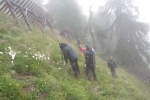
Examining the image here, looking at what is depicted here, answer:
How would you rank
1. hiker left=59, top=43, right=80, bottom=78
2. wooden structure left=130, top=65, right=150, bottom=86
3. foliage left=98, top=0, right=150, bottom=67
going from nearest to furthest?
hiker left=59, top=43, right=80, bottom=78
wooden structure left=130, top=65, right=150, bottom=86
foliage left=98, top=0, right=150, bottom=67

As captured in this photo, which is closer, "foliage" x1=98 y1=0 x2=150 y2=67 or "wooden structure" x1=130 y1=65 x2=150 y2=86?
"wooden structure" x1=130 y1=65 x2=150 y2=86

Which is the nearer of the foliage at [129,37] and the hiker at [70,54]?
the hiker at [70,54]

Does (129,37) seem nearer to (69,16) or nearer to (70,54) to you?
(69,16)

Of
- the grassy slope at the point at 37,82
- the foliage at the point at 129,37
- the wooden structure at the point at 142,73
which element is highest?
the foliage at the point at 129,37

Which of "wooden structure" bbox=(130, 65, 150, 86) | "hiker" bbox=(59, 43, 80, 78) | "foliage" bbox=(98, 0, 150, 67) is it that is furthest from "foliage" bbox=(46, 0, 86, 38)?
"hiker" bbox=(59, 43, 80, 78)

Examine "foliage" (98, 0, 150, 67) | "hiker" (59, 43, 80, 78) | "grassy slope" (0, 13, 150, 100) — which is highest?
"foliage" (98, 0, 150, 67)

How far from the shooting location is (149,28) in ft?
78.0

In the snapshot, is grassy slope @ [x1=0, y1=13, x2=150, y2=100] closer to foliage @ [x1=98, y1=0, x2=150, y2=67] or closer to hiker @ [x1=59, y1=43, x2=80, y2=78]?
hiker @ [x1=59, y1=43, x2=80, y2=78]

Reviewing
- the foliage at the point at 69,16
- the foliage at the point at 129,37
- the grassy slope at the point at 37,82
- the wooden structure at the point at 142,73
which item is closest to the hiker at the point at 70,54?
the grassy slope at the point at 37,82

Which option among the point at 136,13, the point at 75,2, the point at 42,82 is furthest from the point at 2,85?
the point at 75,2

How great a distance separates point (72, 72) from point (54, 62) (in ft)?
3.27

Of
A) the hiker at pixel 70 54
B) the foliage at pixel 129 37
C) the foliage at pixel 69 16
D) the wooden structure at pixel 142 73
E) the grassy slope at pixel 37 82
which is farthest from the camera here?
the foliage at pixel 69 16

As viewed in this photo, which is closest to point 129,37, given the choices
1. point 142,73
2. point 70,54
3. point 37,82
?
point 142,73

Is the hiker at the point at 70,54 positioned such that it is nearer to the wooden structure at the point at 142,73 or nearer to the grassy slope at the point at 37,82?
the grassy slope at the point at 37,82
